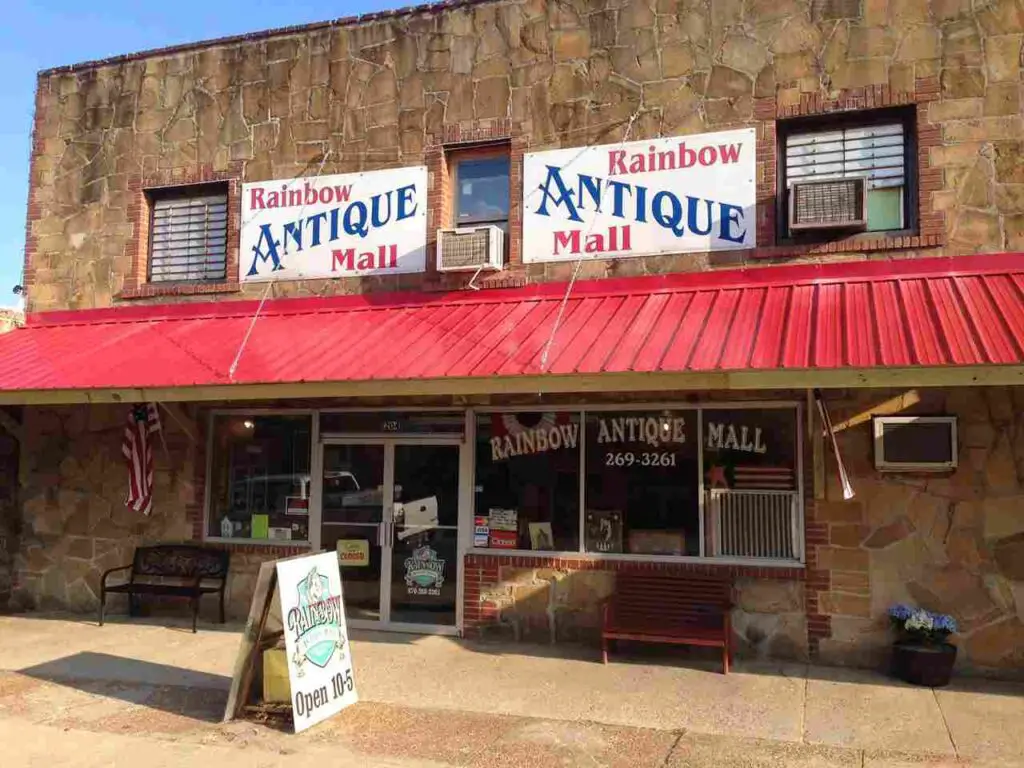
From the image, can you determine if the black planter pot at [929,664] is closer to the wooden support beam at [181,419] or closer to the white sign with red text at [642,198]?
the white sign with red text at [642,198]

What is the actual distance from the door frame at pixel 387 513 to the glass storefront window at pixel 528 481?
193mm

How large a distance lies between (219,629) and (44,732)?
3.54 meters

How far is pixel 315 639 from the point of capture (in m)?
6.74

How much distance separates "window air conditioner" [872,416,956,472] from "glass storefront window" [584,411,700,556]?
1727 mm

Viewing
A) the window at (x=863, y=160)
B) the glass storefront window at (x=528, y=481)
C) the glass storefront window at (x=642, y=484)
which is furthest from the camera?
the glass storefront window at (x=528, y=481)

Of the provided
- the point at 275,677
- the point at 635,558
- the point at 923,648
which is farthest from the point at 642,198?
the point at 275,677

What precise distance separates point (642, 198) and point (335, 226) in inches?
143

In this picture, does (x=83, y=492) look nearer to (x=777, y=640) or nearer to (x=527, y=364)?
(x=527, y=364)

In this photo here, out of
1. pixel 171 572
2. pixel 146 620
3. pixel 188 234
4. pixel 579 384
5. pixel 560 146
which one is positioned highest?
pixel 560 146

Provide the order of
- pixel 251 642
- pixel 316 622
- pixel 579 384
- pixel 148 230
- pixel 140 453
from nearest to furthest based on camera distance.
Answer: pixel 251 642
pixel 316 622
pixel 579 384
pixel 140 453
pixel 148 230

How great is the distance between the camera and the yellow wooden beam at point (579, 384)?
6492 millimetres

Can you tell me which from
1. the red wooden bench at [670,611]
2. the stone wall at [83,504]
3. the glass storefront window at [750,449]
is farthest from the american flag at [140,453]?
the glass storefront window at [750,449]

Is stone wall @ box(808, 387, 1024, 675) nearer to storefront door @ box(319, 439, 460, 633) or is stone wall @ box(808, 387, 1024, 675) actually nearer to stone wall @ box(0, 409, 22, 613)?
storefront door @ box(319, 439, 460, 633)

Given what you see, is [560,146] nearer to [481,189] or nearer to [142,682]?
[481,189]
